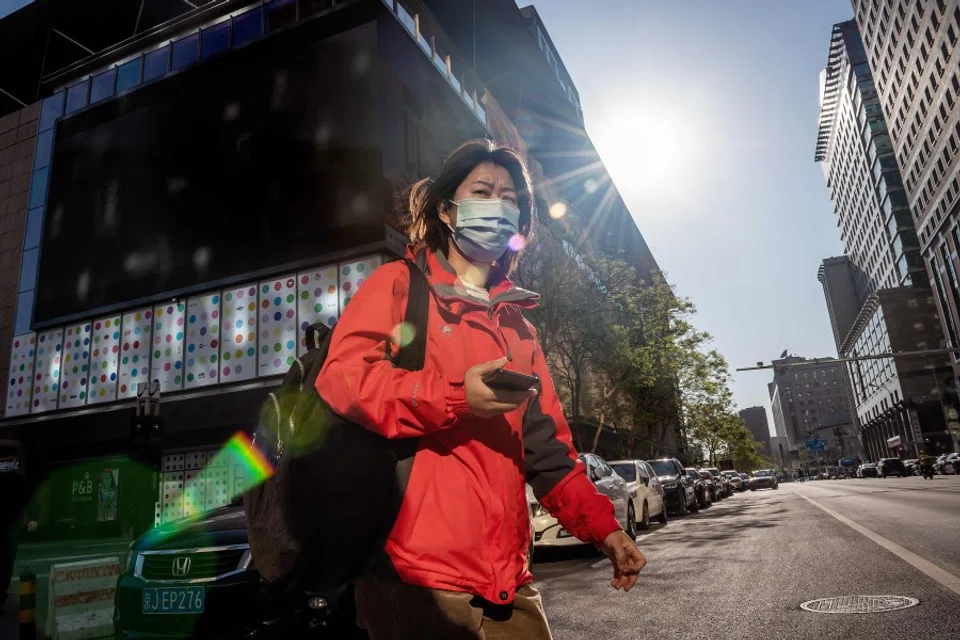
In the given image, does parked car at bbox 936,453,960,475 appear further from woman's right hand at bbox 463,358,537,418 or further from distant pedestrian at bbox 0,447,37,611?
woman's right hand at bbox 463,358,537,418

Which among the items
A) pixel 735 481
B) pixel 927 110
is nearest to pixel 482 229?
pixel 735 481

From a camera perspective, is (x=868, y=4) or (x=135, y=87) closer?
(x=135, y=87)

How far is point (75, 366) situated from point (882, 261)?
97.6m

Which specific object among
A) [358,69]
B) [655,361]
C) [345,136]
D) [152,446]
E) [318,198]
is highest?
[358,69]

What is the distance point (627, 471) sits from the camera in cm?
1527

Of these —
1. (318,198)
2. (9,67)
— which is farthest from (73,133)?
(318,198)

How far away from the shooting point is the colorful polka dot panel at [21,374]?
888 inches

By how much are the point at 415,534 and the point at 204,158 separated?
2310cm

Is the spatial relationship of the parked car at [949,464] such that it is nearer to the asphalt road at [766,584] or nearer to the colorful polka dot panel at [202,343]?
Answer: the asphalt road at [766,584]

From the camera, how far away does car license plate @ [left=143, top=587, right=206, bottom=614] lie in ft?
15.5

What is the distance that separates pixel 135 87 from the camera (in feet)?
78.2

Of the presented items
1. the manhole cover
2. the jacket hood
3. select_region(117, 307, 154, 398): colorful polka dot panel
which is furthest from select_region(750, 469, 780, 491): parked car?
the jacket hood

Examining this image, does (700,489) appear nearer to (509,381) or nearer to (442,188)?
(442,188)

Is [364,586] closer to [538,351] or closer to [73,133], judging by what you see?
[538,351]
